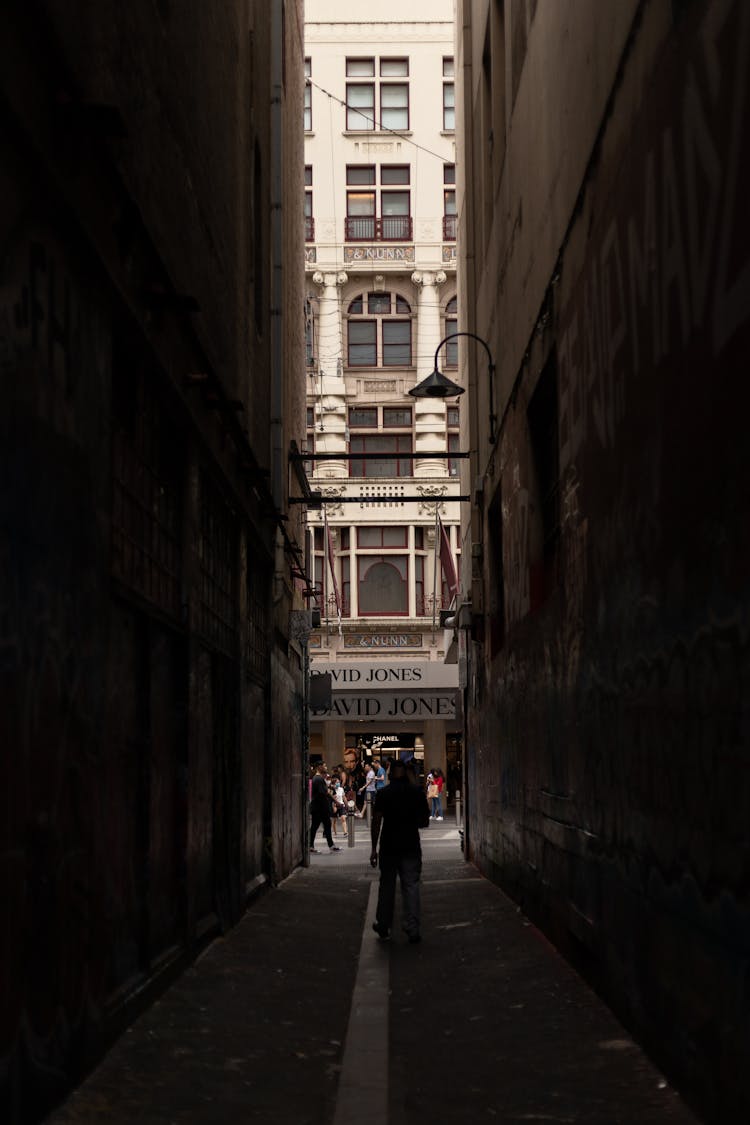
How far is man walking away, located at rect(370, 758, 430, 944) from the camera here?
14836mm

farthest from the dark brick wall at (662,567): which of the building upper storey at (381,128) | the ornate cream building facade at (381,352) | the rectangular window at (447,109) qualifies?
the rectangular window at (447,109)

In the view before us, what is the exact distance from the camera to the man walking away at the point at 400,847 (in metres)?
14.8

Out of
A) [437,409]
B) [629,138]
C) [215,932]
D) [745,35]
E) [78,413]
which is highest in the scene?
[437,409]

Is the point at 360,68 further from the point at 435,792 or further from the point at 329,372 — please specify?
the point at 435,792

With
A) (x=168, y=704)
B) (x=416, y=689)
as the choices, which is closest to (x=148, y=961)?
(x=168, y=704)

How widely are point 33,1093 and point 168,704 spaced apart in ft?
17.3

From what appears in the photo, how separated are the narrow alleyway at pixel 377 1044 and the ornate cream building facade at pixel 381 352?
39.8 metres

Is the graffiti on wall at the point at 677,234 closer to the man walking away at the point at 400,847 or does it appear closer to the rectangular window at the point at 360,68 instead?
the man walking away at the point at 400,847

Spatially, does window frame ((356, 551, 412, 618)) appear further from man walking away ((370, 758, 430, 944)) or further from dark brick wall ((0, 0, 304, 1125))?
man walking away ((370, 758, 430, 944))

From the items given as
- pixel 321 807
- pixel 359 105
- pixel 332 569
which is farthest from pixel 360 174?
pixel 321 807

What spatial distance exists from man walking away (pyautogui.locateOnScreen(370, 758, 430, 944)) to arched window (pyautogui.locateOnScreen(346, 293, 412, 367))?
41204 millimetres

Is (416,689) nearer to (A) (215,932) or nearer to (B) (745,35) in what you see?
(A) (215,932)

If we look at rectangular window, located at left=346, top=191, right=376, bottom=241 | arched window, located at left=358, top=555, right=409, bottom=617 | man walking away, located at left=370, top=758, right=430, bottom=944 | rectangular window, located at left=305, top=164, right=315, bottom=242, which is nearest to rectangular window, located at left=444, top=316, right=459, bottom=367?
rectangular window, located at left=346, top=191, right=376, bottom=241

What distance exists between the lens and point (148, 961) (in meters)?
10.0
